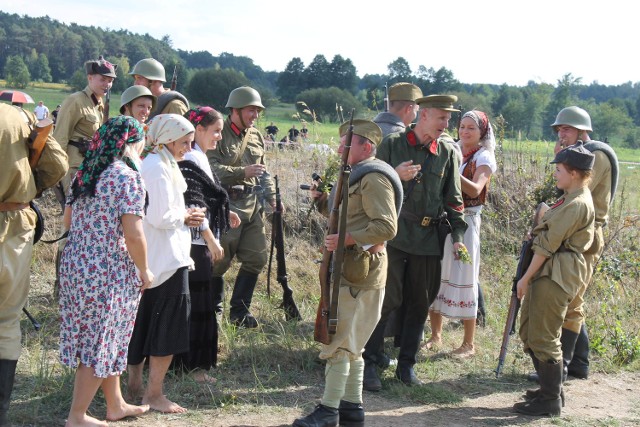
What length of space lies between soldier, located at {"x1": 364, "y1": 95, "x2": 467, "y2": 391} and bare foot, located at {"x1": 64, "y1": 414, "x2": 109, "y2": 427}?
7.00 ft

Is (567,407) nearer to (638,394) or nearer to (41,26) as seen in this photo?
(638,394)

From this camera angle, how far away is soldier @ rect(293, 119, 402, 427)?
453 centimetres

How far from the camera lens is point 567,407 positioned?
561 cm

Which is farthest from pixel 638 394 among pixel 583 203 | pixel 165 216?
pixel 165 216

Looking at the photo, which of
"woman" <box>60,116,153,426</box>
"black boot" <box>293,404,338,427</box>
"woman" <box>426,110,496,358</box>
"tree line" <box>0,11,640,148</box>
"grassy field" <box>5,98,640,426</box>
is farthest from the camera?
"tree line" <box>0,11,640,148</box>

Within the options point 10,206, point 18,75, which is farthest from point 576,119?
point 18,75

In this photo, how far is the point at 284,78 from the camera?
157 feet

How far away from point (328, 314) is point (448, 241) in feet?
7.15

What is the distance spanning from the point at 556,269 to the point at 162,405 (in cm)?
300

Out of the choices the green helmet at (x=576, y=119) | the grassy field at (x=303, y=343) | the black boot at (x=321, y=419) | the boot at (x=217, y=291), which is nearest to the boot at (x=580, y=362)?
the grassy field at (x=303, y=343)

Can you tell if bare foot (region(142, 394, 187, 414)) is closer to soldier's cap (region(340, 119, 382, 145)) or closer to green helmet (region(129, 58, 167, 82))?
soldier's cap (region(340, 119, 382, 145))

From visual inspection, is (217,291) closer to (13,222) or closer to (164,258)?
(164,258)

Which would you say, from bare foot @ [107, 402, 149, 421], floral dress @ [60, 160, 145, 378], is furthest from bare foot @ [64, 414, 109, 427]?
floral dress @ [60, 160, 145, 378]

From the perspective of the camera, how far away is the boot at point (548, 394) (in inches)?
208
